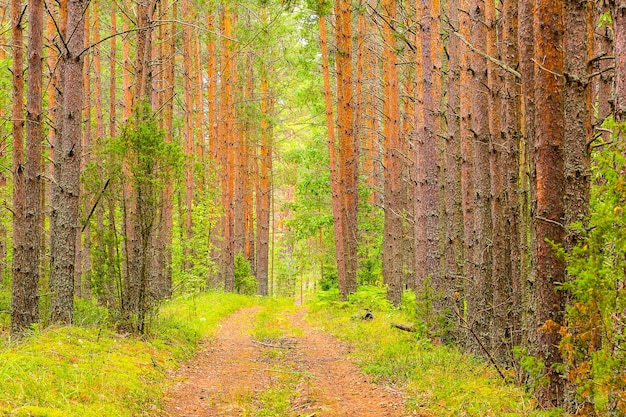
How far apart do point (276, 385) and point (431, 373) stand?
7.69ft

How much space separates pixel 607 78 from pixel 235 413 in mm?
7642

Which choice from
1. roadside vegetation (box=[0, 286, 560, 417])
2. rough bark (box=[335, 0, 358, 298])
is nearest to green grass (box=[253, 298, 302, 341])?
roadside vegetation (box=[0, 286, 560, 417])

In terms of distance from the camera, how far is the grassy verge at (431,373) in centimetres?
649

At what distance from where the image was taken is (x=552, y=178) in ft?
19.4

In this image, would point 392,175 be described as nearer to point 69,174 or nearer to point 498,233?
point 498,233

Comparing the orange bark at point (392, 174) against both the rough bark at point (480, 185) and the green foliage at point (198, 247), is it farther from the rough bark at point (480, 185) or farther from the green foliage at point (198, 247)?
the green foliage at point (198, 247)

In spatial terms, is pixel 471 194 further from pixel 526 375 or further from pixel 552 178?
pixel 552 178

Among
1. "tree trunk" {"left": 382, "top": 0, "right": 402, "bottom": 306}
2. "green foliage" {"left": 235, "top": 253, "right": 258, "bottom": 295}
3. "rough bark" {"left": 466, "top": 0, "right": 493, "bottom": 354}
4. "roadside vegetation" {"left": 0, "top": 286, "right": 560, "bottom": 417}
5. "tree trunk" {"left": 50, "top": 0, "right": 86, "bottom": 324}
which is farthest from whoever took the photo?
"green foliage" {"left": 235, "top": 253, "right": 258, "bottom": 295}

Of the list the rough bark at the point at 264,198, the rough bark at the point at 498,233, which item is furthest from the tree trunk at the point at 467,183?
the rough bark at the point at 264,198

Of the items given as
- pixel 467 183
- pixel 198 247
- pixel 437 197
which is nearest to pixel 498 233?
pixel 467 183

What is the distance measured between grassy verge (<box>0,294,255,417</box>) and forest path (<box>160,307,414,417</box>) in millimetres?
414

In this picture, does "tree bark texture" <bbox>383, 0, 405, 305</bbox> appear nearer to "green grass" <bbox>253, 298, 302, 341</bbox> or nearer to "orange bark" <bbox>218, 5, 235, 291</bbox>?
"green grass" <bbox>253, 298, 302, 341</bbox>

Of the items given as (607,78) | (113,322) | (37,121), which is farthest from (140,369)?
(607,78)

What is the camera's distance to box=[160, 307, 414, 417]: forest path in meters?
7.13
